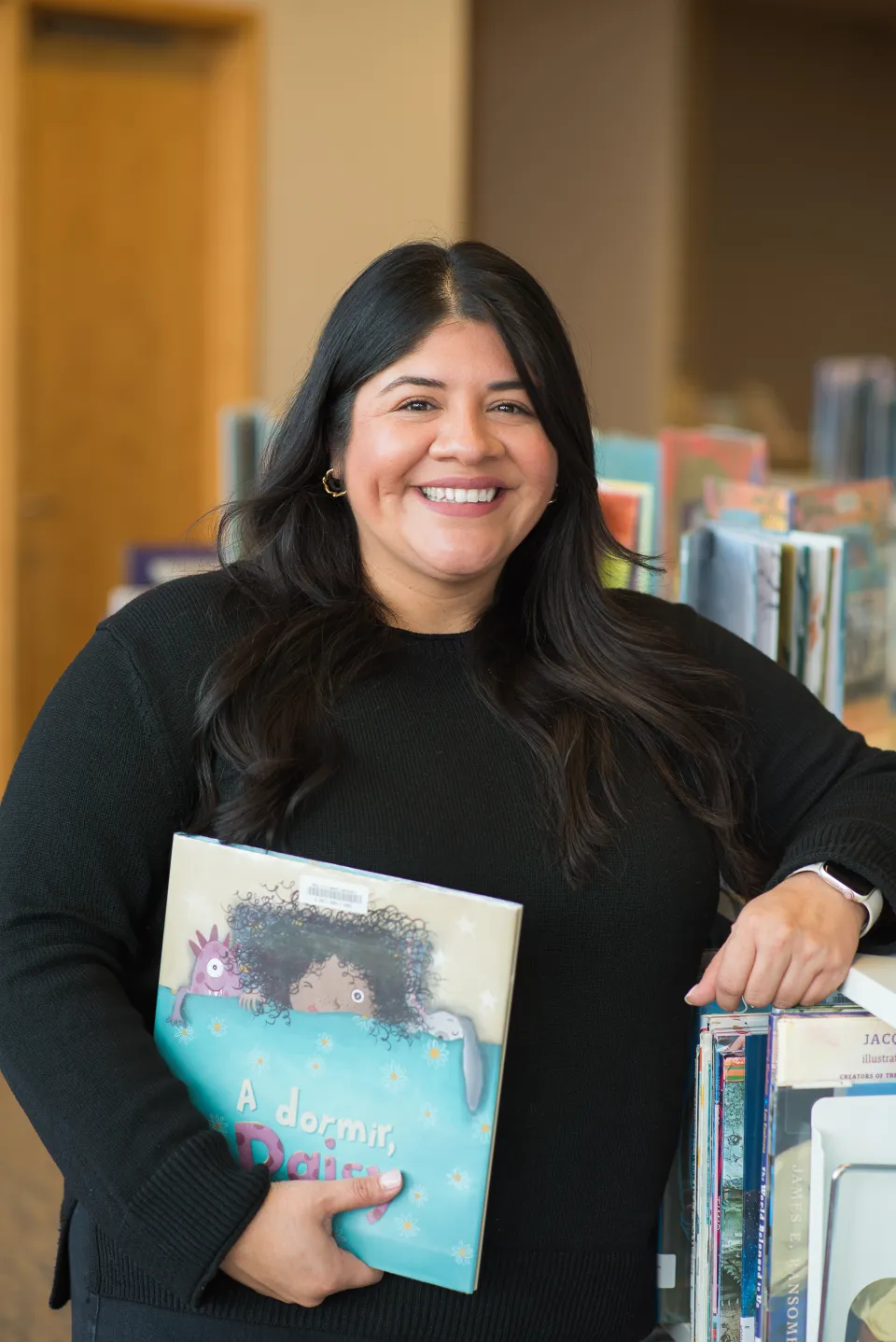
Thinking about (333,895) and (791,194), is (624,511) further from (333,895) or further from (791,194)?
(791,194)

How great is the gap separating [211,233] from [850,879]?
380 cm

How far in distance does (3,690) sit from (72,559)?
473 mm

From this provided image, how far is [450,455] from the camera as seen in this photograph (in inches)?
54.4

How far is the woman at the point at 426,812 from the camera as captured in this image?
120 centimetres

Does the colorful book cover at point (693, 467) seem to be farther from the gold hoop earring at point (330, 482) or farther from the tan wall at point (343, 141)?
the tan wall at point (343, 141)

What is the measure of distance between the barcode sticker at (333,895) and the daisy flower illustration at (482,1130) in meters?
0.19

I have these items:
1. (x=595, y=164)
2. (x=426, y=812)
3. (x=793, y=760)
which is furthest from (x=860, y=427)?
(x=426, y=812)

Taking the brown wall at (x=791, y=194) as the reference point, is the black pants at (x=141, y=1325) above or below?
below

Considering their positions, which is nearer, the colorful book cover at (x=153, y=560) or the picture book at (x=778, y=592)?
the picture book at (x=778, y=592)

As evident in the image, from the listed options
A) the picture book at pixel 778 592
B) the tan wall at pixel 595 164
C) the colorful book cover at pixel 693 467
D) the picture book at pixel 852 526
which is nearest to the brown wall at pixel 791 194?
the tan wall at pixel 595 164

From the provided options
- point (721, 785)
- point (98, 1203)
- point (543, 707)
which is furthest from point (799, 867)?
point (98, 1203)

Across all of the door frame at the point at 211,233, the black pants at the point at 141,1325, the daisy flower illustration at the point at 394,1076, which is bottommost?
the black pants at the point at 141,1325

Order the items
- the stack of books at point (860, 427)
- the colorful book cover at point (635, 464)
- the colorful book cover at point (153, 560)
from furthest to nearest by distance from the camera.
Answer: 1. the stack of books at point (860, 427)
2. the colorful book cover at point (153, 560)
3. the colorful book cover at point (635, 464)

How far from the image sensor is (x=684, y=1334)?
1412 mm
